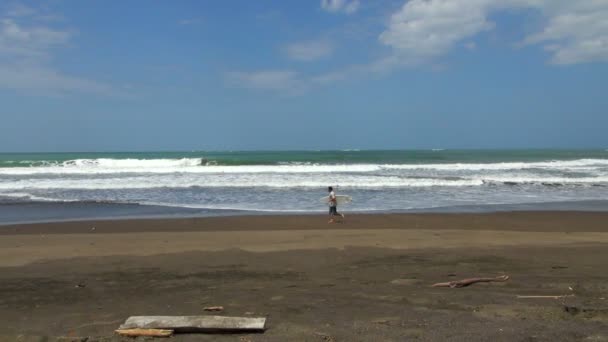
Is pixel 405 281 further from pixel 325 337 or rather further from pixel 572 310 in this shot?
pixel 325 337

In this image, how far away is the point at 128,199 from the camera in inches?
677

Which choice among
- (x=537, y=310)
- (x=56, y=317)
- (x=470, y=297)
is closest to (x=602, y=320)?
(x=537, y=310)

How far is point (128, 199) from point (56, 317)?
13.2 metres

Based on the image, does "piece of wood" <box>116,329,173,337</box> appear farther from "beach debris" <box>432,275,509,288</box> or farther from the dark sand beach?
"beach debris" <box>432,275,509,288</box>

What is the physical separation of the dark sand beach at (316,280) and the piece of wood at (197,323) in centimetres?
9

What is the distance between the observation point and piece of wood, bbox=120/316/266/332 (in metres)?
4.02

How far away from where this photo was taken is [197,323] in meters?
4.08

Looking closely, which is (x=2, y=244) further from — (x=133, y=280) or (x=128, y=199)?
(x=128, y=199)

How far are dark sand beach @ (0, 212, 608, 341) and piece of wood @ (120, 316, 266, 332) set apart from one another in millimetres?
87

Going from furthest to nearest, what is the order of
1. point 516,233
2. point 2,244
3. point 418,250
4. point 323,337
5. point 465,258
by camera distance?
point 516,233
point 2,244
point 418,250
point 465,258
point 323,337

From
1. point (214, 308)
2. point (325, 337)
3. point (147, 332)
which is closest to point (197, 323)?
point (147, 332)

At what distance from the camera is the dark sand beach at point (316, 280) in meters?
4.16

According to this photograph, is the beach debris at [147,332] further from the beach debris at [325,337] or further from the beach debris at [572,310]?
the beach debris at [572,310]

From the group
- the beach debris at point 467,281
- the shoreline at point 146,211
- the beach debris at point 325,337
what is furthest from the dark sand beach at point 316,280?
the shoreline at point 146,211
